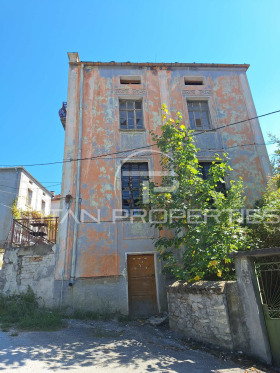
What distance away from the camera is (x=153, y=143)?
1028 centimetres

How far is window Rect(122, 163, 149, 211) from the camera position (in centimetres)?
956

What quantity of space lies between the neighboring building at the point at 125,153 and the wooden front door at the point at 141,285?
3 cm

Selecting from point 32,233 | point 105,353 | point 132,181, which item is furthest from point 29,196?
point 105,353

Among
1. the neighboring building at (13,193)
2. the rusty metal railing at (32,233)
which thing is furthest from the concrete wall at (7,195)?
the rusty metal railing at (32,233)

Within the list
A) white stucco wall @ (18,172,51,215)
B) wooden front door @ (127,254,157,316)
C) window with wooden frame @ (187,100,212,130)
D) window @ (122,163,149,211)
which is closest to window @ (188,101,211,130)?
window with wooden frame @ (187,100,212,130)

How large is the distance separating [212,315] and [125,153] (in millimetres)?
6389

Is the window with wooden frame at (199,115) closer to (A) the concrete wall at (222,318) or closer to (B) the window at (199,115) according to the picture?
(B) the window at (199,115)

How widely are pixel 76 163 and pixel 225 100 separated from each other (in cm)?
680

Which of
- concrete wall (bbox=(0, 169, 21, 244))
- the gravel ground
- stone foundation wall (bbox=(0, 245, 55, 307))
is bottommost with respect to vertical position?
the gravel ground

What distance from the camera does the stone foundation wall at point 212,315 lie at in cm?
509

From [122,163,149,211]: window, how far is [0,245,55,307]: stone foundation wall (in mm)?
2954

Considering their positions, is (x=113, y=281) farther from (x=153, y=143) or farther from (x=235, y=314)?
(x=153, y=143)

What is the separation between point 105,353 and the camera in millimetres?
5121

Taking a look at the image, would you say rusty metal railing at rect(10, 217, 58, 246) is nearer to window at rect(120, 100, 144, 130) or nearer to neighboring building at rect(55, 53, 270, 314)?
neighboring building at rect(55, 53, 270, 314)
